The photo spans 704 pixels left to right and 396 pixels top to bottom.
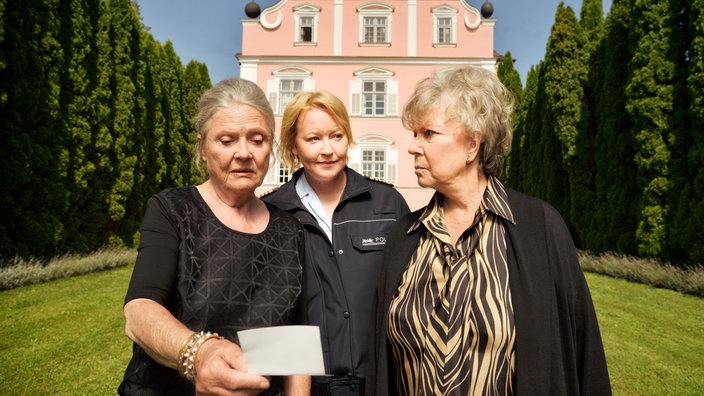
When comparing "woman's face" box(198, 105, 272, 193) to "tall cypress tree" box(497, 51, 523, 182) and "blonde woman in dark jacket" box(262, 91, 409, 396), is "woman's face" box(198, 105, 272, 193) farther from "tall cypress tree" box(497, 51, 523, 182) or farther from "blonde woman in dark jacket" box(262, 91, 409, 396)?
"tall cypress tree" box(497, 51, 523, 182)

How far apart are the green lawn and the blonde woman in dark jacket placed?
9.44ft

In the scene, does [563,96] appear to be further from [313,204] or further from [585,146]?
[313,204]

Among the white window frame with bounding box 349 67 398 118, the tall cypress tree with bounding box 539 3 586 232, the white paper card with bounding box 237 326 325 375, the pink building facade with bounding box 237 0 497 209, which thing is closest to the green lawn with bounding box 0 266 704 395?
the white paper card with bounding box 237 326 325 375

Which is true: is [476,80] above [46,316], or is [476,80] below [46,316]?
above

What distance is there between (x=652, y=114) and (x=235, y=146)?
1027cm

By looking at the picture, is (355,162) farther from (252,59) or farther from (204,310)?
(204,310)

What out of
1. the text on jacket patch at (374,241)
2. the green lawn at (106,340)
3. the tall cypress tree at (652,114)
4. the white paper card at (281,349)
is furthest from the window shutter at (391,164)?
the white paper card at (281,349)

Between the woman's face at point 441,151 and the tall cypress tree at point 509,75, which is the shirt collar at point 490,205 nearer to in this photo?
the woman's face at point 441,151

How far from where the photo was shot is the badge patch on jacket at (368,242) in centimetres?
222

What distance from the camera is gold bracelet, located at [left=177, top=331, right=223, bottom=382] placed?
45.1 inches

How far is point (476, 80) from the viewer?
195cm

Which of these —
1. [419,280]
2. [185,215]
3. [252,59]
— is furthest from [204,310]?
[252,59]

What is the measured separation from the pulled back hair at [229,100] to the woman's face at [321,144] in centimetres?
67

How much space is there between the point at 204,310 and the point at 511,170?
20744 millimetres
